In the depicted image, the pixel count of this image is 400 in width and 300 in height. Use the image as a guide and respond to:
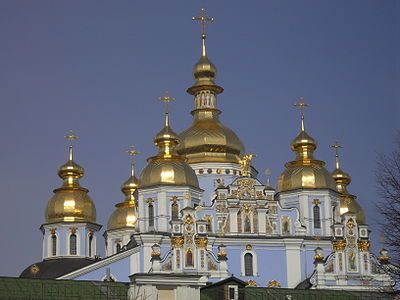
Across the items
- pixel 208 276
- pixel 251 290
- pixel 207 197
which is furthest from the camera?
pixel 207 197

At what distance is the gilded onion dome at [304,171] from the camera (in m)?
73.4

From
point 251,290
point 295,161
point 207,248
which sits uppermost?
point 295,161

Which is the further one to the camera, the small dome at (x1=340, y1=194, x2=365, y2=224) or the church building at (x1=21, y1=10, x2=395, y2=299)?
the small dome at (x1=340, y1=194, x2=365, y2=224)

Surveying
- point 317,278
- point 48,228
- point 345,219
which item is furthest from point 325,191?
point 48,228

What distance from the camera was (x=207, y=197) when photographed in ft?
252

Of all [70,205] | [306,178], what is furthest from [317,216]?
[70,205]

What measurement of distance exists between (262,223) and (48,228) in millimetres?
15544

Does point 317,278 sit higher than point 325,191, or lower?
lower

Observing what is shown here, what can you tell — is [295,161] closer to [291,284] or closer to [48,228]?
[291,284]

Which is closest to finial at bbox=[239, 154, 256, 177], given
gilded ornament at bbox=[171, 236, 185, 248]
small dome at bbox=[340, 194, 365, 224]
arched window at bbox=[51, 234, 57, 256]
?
gilded ornament at bbox=[171, 236, 185, 248]

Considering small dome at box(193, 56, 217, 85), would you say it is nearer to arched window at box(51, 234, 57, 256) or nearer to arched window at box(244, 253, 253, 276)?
arched window at box(51, 234, 57, 256)

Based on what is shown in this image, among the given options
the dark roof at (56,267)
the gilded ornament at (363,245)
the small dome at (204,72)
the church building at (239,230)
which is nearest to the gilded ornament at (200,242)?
the church building at (239,230)

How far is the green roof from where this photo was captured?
47156 mm

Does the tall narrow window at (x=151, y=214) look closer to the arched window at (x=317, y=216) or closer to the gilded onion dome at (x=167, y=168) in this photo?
the gilded onion dome at (x=167, y=168)
